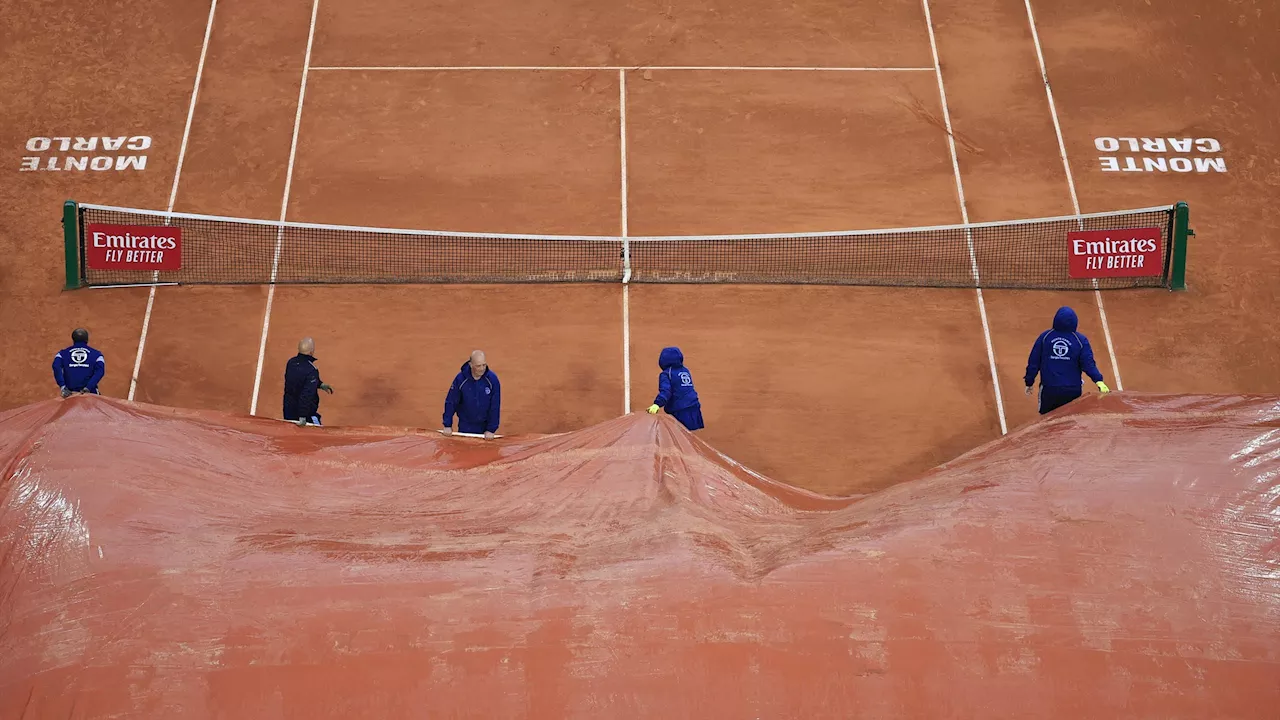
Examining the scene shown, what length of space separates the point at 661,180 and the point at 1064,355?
6.83 metres

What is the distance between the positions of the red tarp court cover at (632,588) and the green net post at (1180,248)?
6.55 m

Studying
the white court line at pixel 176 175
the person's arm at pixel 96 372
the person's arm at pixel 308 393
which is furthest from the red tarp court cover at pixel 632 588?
the white court line at pixel 176 175

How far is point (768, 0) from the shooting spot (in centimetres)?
2088

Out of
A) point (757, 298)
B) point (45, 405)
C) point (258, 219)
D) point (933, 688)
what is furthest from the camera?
point (258, 219)

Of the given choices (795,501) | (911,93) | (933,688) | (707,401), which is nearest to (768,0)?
(911,93)

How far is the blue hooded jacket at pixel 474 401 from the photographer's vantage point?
12672 mm

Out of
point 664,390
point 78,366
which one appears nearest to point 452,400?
point 664,390

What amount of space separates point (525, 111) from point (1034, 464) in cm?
1112

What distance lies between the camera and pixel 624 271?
54.7 feet

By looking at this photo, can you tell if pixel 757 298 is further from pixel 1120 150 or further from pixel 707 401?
pixel 1120 150

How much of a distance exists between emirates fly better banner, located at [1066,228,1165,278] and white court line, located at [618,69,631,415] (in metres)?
5.52

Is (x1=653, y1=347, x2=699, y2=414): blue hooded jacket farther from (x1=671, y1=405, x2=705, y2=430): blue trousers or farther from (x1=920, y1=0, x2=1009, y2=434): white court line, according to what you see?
(x1=920, y1=0, x2=1009, y2=434): white court line

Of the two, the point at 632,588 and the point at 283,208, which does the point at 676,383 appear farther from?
the point at 283,208

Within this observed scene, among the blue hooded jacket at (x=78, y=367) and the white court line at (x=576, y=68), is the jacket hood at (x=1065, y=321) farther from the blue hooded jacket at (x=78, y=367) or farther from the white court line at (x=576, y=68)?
the blue hooded jacket at (x=78, y=367)
